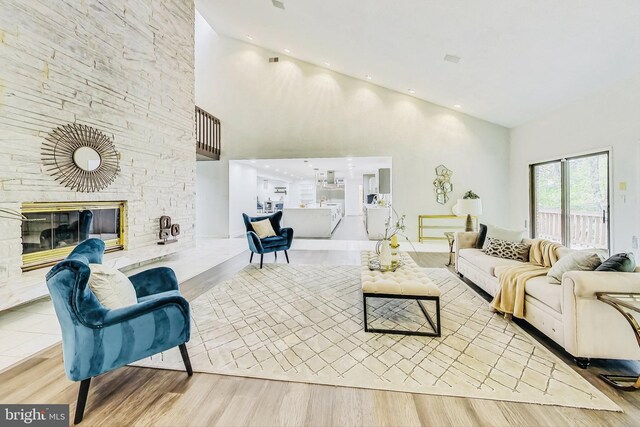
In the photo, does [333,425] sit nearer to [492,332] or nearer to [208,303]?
[492,332]

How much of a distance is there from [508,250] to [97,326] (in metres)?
4.24

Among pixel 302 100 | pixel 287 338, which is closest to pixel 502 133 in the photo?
pixel 302 100

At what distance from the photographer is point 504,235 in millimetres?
3742

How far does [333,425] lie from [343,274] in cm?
281

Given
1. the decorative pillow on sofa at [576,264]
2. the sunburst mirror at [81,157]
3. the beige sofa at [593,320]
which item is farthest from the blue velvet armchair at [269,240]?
the beige sofa at [593,320]

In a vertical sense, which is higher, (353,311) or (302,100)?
(302,100)

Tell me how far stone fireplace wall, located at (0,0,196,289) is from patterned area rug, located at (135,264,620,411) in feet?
7.10

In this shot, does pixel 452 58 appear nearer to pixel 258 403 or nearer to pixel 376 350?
pixel 376 350

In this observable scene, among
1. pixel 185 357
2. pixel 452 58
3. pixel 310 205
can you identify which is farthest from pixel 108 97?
pixel 310 205

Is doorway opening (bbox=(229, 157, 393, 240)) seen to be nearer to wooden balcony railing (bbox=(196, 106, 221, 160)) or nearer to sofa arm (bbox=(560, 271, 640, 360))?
wooden balcony railing (bbox=(196, 106, 221, 160))

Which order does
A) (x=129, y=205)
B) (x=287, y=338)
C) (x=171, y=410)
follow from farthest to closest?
(x=129, y=205) → (x=287, y=338) → (x=171, y=410)

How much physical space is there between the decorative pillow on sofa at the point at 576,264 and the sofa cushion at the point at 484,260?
707mm

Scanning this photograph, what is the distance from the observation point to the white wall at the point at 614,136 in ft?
12.0

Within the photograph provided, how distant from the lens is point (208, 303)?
309 cm
